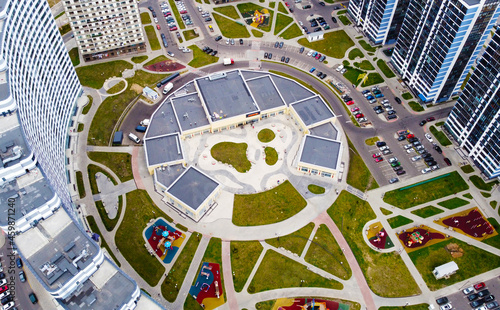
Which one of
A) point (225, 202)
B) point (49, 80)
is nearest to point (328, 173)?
point (225, 202)

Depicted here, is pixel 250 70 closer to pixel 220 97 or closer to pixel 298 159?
pixel 220 97

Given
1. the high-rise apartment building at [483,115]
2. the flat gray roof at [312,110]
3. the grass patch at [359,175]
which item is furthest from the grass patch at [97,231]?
the high-rise apartment building at [483,115]

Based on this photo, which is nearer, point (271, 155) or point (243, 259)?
point (243, 259)

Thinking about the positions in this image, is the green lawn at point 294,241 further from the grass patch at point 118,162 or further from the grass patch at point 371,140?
the grass patch at point 118,162

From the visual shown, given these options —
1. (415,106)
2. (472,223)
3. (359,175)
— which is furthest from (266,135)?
(472,223)

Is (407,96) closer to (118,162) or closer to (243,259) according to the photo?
(243,259)

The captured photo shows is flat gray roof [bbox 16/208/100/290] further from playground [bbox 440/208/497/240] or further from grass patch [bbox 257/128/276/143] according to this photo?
playground [bbox 440/208/497/240]
